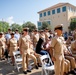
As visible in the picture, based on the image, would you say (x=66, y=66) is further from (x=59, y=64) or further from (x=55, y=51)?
(x=55, y=51)

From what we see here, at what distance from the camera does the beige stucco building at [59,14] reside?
147 feet

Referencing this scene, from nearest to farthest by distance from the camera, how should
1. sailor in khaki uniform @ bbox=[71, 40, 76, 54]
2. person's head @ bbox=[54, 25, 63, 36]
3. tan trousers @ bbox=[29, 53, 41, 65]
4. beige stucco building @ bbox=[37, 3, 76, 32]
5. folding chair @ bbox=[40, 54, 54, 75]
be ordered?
person's head @ bbox=[54, 25, 63, 36]
folding chair @ bbox=[40, 54, 54, 75]
sailor in khaki uniform @ bbox=[71, 40, 76, 54]
tan trousers @ bbox=[29, 53, 41, 65]
beige stucco building @ bbox=[37, 3, 76, 32]

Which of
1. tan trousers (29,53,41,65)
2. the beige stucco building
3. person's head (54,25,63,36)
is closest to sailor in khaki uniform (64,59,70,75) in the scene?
tan trousers (29,53,41,65)

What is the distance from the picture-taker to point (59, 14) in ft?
153

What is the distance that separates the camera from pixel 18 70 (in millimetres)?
6906

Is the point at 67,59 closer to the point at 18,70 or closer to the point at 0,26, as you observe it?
the point at 18,70

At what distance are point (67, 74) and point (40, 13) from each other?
49092 mm

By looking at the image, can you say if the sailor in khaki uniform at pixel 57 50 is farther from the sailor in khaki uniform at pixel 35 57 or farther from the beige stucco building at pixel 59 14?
the beige stucco building at pixel 59 14

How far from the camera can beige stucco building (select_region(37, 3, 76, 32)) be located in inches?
1762

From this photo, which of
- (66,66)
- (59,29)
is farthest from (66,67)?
(59,29)

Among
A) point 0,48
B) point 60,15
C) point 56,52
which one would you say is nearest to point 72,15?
point 60,15

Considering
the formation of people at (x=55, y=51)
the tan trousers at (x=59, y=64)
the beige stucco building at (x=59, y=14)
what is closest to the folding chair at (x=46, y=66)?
the formation of people at (x=55, y=51)

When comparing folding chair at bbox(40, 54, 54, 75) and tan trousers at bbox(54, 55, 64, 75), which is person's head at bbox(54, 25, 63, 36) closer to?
tan trousers at bbox(54, 55, 64, 75)

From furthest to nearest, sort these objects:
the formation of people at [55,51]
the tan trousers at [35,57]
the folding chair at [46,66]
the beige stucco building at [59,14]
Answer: the beige stucco building at [59,14]
the tan trousers at [35,57]
the folding chair at [46,66]
the formation of people at [55,51]
